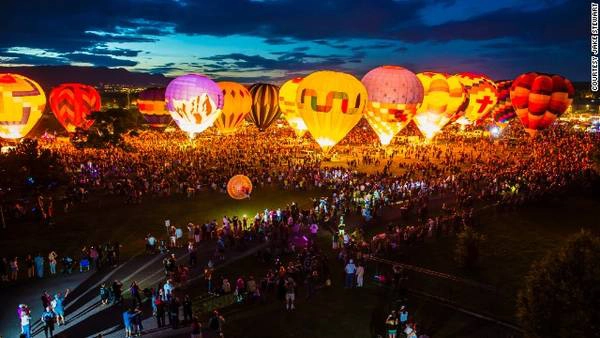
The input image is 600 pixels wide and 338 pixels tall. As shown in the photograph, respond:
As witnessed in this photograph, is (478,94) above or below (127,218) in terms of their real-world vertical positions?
above

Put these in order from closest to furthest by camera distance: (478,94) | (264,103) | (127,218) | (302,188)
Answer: (127,218) < (302,188) < (264,103) < (478,94)

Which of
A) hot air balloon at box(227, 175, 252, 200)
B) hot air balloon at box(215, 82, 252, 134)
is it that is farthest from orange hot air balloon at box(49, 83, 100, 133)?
hot air balloon at box(227, 175, 252, 200)

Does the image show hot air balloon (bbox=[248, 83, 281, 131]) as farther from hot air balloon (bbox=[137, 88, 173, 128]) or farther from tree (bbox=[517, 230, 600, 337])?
tree (bbox=[517, 230, 600, 337])

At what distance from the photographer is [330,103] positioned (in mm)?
24328

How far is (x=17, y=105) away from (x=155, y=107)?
38.1 ft

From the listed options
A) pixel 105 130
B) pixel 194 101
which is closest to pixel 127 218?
pixel 194 101

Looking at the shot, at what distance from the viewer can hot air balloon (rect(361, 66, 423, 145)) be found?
28.3 metres

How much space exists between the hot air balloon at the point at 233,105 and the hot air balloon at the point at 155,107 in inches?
187

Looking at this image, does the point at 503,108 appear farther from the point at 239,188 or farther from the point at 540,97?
the point at 239,188

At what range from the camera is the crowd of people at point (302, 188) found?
36.4ft

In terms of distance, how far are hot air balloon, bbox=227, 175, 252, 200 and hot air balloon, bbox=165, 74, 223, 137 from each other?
1286 centimetres

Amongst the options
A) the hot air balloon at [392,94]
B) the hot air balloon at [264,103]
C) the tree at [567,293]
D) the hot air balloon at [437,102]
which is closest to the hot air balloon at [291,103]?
the hot air balloon at [264,103]

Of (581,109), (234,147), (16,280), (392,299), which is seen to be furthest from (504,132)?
(581,109)

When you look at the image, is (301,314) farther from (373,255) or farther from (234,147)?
(234,147)
